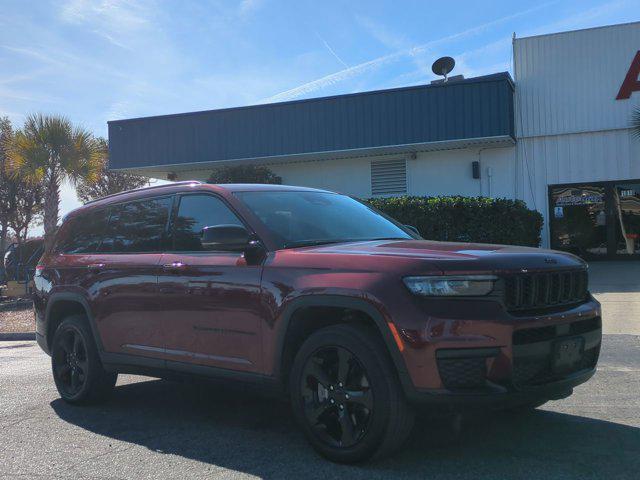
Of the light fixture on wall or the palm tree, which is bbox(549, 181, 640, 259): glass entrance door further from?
the palm tree

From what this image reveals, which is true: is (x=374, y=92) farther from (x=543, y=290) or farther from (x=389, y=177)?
(x=543, y=290)

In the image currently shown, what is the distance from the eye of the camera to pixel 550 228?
55.2ft

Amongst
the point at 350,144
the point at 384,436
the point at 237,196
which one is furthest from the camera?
the point at 350,144

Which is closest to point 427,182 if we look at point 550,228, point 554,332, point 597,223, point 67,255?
point 550,228

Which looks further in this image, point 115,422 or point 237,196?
point 115,422

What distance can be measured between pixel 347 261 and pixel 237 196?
4.12 ft

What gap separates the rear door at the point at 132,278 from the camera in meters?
4.88

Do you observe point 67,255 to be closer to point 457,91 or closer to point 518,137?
point 457,91

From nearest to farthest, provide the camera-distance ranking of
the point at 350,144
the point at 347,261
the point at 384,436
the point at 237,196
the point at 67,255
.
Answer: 1. the point at 384,436
2. the point at 347,261
3. the point at 237,196
4. the point at 67,255
5. the point at 350,144

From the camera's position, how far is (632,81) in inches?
630

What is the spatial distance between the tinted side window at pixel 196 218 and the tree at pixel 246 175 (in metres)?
13.1

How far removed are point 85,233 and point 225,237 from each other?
2404 millimetres

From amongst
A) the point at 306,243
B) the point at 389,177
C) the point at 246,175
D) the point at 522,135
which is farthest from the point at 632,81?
the point at 306,243

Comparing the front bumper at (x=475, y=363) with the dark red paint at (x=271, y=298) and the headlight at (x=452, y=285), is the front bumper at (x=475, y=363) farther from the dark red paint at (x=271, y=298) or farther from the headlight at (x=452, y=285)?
the headlight at (x=452, y=285)
